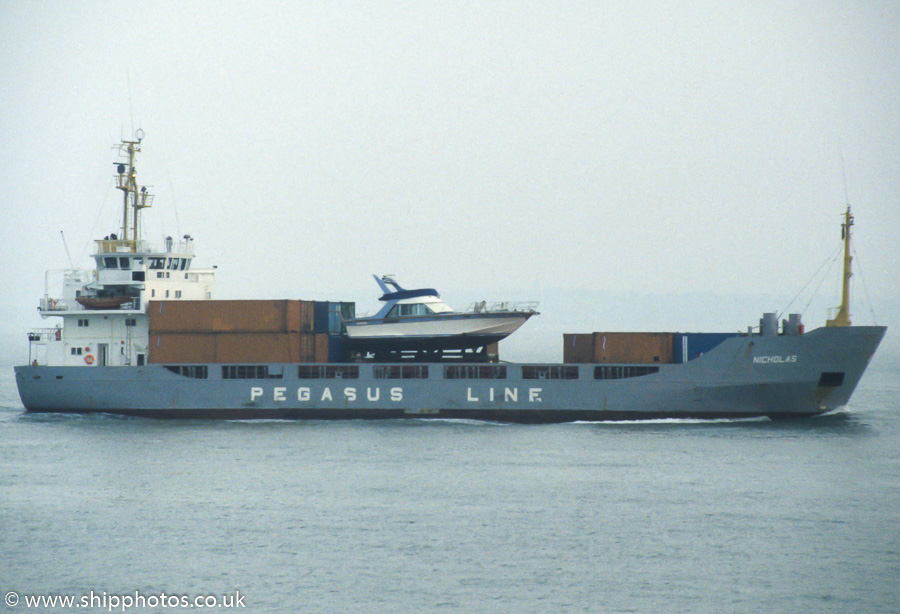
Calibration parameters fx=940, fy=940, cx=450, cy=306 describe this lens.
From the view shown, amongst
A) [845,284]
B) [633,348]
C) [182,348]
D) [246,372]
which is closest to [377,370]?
[246,372]

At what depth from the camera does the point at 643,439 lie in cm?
3697

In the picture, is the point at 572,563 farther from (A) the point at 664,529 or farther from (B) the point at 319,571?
(B) the point at 319,571

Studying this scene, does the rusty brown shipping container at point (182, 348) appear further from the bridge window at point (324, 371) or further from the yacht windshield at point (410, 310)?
the yacht windshield at point (410, 310)

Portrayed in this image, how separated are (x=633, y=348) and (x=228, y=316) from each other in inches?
690

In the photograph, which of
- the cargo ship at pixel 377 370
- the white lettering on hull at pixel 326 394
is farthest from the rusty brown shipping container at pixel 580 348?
the white lettering on hull at pixel 326 394

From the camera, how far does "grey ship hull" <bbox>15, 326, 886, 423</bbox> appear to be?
38531mm

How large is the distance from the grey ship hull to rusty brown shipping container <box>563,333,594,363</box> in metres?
1.42

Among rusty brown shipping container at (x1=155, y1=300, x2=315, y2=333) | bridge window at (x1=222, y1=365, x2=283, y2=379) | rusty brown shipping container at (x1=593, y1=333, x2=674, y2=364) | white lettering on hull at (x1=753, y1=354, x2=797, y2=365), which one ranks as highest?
rusty brown shipping container at (x1=155, y1=300, x2=315, y2=333)

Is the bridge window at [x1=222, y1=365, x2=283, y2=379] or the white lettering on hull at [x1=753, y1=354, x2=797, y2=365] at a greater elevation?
the white lettering on hull at [x1=753, y1=354, x2=797, y2=365]

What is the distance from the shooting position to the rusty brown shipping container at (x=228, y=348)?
40594 mm

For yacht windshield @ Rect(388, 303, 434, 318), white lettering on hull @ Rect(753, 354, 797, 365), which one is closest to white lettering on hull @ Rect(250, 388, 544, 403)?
yacht windshield @ Rect(388, 303, 434, 318)

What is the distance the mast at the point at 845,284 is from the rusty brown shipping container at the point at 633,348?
664 centimetres

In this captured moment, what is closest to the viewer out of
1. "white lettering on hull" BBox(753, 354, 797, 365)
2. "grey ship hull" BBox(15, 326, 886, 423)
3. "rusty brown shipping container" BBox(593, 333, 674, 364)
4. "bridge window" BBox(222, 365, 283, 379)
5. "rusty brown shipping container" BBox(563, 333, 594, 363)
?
"white lettering on hull" BBox(753, 354, 797, 365)

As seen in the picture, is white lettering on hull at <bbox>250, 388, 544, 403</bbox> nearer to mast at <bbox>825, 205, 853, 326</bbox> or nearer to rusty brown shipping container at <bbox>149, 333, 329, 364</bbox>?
rusty brown shipping container at <bbox>149, 333, 329, 364</bbox>
